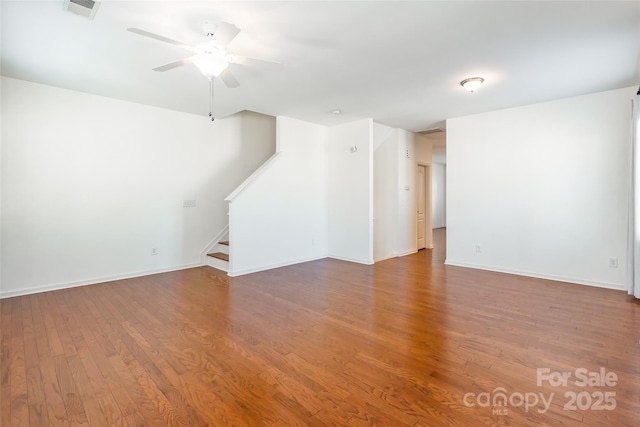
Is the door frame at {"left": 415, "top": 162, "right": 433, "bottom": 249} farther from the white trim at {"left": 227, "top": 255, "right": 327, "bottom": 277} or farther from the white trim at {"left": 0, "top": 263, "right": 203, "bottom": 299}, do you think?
the white trim at {"left": 0, "top": 263, "right": 203, "bottom": 299}

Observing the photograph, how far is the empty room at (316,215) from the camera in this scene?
1.97 m

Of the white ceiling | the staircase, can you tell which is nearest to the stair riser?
the staircase

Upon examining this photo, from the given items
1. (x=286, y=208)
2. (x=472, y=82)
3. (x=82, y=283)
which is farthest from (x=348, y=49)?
(x=82, y=283)

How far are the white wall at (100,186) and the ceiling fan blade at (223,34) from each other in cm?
300

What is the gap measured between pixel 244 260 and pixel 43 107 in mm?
3351

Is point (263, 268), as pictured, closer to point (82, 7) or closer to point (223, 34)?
point (223, 34)

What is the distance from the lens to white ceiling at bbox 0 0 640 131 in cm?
231

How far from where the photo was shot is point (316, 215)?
6.11m

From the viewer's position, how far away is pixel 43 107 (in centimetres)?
389

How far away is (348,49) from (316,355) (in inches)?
109

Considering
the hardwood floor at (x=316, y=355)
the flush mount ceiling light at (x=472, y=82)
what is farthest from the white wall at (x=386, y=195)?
the flush mount ceiling light at (x=472, y=82)

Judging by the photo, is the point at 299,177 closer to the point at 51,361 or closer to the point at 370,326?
the point at 370,326

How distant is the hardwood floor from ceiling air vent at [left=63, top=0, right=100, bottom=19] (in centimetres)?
264

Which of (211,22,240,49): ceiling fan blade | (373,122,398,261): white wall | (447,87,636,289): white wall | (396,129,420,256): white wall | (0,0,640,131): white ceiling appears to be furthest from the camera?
(396,129,420,256): white wall
